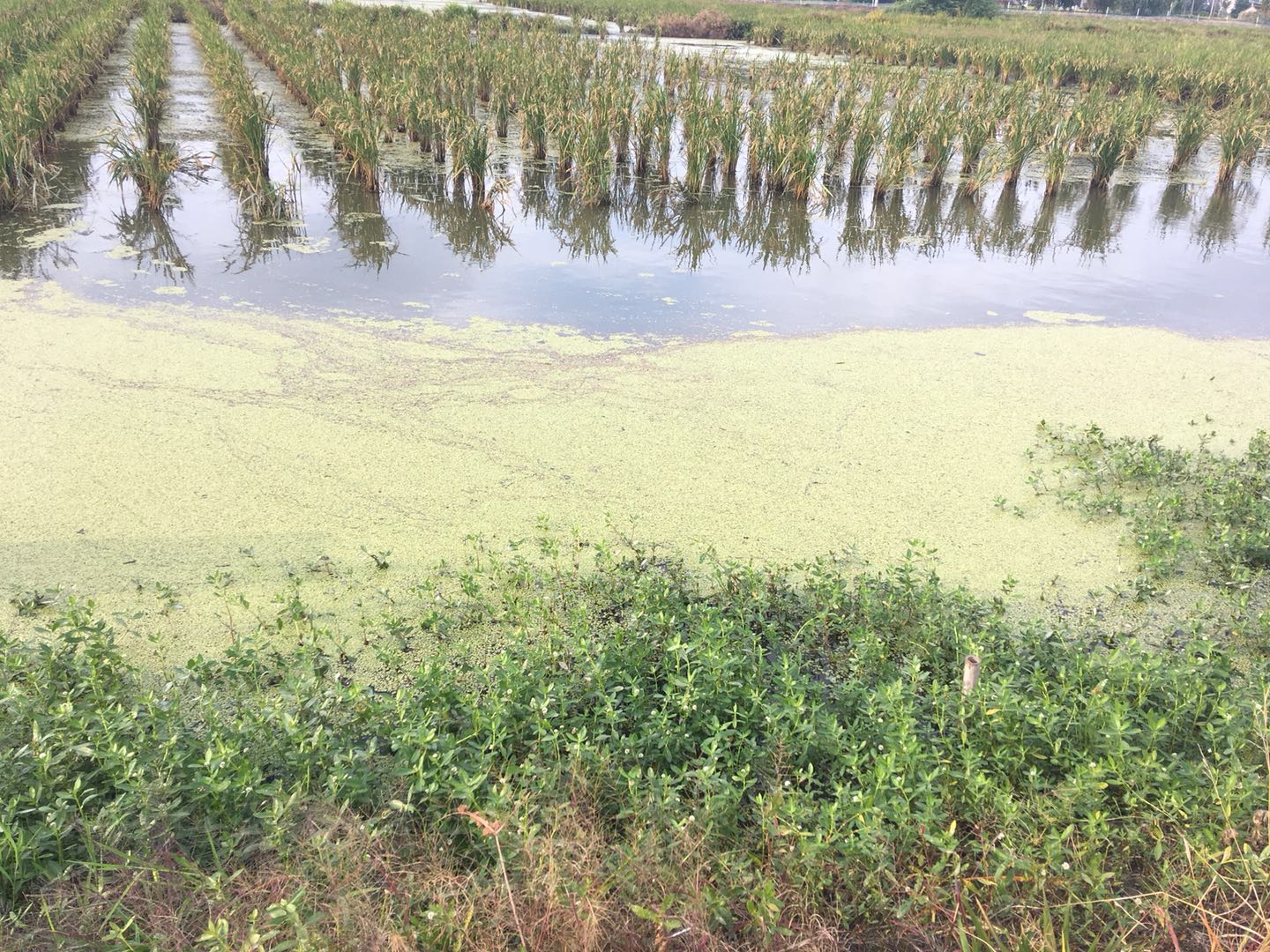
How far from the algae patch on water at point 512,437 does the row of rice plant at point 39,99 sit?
162 cm

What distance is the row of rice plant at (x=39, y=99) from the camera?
480 centimetres

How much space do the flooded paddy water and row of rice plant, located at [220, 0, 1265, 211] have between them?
15.0 inches

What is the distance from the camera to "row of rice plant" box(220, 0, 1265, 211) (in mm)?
5727

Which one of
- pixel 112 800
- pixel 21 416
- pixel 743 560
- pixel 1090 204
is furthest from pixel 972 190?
pixel 112 800

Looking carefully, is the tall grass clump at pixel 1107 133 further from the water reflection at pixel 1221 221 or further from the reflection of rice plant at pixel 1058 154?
the water reflection at pixel 1221 221

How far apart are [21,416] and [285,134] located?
5.14m

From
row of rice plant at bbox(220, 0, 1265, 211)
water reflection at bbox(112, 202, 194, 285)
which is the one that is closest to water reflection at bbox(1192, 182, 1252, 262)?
row of rice plant at bbox(220, 0, 1265, 211)

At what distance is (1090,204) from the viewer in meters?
6.08

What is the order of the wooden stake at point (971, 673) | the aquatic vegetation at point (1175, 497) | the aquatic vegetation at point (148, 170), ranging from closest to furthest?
the wooden stake at point (971, 673) < the aquatic vegetation at point (1175, 497) < the aquatic vegetation at point (148, 170)

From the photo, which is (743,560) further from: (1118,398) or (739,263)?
(739,263)

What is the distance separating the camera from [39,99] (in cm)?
580

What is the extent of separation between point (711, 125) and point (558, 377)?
352 centimetres

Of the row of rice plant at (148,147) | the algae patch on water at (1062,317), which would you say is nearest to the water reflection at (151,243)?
the row of rice plant at (148,147)

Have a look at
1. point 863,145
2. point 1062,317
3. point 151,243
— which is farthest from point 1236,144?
point 151,243
